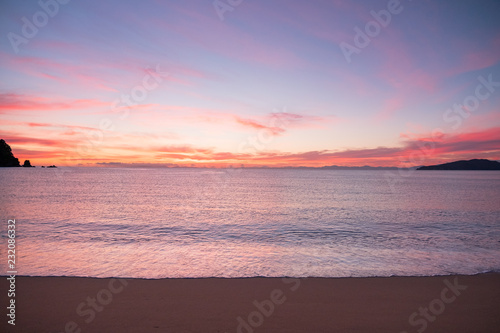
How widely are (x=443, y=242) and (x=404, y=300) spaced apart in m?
11.8

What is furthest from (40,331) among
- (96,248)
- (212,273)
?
(96,248)

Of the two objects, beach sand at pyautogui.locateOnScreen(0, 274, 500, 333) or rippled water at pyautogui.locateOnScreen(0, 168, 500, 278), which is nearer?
beach sand at pyautogui.locateOnScreen(0, 274, 500, 333)

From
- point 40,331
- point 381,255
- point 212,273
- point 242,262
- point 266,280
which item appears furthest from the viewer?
point 381,255

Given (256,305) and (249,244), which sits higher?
(256,305)

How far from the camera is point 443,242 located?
55.0 feet

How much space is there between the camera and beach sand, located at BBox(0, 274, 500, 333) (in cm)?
641

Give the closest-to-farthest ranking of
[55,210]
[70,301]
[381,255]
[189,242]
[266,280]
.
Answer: [70,301] < [266,280] < [381,255] < [189,242] < [55,210]

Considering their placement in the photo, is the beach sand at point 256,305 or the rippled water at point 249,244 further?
the rippled water at point 249,244

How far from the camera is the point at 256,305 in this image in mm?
7375

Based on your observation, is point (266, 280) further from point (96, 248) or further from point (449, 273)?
point (96, 248)

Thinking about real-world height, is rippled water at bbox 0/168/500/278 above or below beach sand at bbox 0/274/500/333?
below

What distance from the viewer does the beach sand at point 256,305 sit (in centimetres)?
641

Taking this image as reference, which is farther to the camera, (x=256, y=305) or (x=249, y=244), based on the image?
(x=249, y=244)

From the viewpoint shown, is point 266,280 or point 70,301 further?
point 266,280
